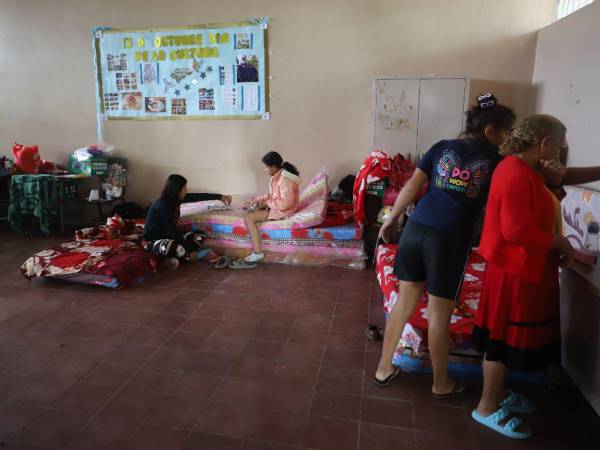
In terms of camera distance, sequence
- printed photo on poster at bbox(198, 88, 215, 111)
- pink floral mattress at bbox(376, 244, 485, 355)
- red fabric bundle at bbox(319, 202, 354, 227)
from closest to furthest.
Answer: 1. pink floral mattress at bbox(376, 244, 485, 355)
2. red fabric bundle at bbox(319, 202, 354, 227)
3. printed photo on poster at bbox(198, 88, 215, 111)

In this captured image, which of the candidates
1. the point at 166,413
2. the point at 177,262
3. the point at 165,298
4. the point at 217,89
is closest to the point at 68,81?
the point at 217,89

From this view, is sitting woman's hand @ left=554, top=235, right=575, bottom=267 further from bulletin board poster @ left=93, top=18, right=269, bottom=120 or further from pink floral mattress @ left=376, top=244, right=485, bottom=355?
bulletin board poster @ left=93, top=18, right=269, bottom=120

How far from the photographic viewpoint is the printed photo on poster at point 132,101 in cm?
515

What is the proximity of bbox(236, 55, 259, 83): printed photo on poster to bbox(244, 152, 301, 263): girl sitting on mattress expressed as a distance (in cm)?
130

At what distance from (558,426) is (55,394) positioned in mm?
2290

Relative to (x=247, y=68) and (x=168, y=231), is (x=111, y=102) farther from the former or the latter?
(x=168, y=231)

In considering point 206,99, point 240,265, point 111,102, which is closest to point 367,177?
point 240,265

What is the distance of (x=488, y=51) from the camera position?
4340mm

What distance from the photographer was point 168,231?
3.90m

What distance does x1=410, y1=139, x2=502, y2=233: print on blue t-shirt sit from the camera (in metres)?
1.69

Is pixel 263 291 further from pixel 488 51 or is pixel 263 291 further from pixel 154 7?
pixel 154 7

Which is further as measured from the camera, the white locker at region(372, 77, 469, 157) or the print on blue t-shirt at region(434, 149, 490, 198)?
the white locker at region(372, 77, 469, 157)

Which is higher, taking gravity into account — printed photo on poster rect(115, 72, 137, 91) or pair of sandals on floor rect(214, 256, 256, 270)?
printed photo on poster rect(115, 72, 137, 91)

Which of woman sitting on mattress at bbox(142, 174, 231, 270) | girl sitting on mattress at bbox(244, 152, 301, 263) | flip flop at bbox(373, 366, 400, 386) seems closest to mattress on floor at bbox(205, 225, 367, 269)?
girl sitting on mattress at bbox(244, 152, 301, 263)
